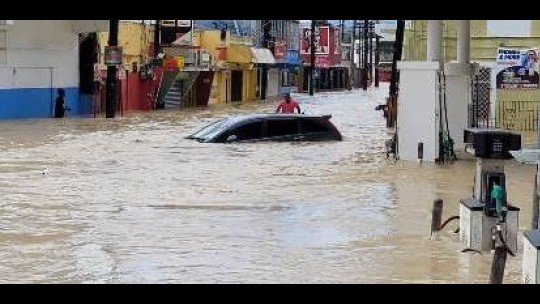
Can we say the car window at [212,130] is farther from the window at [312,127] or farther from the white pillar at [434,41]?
the white pillar at [434,41]

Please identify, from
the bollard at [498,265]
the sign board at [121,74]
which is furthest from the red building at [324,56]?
the bollard at [498,265]

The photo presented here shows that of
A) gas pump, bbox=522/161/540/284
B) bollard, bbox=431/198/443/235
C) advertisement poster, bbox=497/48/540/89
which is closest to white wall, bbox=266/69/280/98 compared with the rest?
advertisement poster, bbox=497/48/540/89

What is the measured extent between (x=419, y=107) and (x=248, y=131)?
541 cm

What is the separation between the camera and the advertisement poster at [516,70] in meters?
32.1

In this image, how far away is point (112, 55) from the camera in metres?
39.7

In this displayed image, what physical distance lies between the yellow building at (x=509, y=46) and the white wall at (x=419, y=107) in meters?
9.73

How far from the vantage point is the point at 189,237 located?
1198 centimetres

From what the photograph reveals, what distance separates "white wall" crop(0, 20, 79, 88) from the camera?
4034 cm

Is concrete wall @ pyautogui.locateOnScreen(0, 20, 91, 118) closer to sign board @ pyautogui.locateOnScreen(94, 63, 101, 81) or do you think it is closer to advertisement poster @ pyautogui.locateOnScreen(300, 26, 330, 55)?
sign board @ pyautogui.locateOnScreen(94, 63, 101, 81)

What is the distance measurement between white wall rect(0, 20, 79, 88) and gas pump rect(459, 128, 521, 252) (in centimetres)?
3110

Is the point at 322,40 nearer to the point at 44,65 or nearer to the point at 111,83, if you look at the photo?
the point at 44,65
